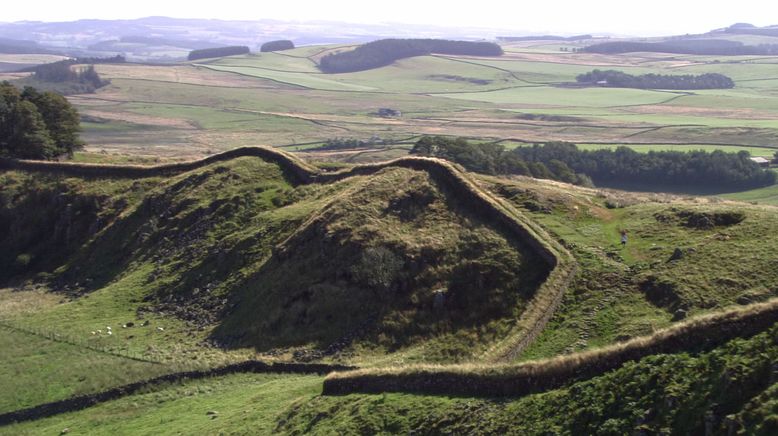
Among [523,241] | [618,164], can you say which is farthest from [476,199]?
[618,164]

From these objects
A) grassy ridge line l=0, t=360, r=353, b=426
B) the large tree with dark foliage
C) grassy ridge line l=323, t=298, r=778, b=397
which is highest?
grassy ridge line l=323, t=298, r=778, b=397

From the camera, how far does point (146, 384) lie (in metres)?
39.0

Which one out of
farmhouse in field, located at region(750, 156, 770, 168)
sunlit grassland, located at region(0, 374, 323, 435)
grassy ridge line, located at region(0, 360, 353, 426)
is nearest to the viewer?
sunlit grassland, located at region(0, 374, 323, 435)

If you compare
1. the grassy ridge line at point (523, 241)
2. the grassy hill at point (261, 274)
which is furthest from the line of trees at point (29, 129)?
the grassy ridge line at point (523, 241)

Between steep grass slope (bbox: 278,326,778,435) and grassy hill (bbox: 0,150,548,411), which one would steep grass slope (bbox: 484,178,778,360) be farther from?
steep grass slope (bbox: 278,326,778,435)

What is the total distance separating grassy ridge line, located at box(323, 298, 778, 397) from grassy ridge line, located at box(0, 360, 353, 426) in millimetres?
8447

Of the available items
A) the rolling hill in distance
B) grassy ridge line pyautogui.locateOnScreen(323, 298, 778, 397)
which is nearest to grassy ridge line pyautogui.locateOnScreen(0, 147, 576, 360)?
the rolling hill in distance

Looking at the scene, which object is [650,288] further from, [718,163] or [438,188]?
[718,163]

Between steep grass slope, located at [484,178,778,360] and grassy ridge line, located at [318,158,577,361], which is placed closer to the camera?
steep grass slope, located at [484,178,778,360]

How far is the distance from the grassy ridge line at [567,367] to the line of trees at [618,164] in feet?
195

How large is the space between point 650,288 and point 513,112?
160240 mm

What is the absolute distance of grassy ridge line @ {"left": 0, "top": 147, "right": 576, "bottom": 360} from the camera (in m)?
36.2

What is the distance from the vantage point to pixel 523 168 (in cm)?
9006

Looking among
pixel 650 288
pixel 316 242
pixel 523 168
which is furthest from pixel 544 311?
pixel 523 168
